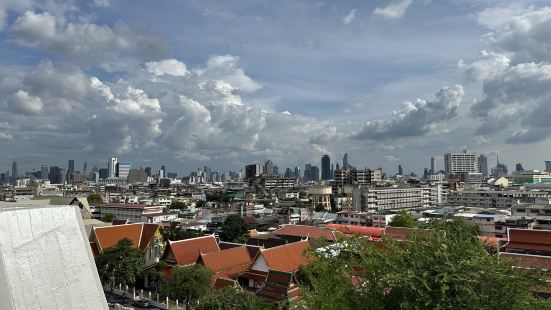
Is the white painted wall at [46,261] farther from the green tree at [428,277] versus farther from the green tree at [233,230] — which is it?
the green tree at [233,230]

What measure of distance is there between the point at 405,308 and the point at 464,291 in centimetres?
150

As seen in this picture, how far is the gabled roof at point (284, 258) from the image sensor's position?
31.9m

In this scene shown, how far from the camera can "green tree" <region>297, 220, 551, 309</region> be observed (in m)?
10.8

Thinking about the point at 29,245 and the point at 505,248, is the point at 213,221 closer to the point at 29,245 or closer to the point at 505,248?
the point at 505,248

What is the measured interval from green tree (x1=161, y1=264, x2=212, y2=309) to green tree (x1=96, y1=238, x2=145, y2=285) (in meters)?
5.26

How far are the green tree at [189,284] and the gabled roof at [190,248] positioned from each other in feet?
16.9

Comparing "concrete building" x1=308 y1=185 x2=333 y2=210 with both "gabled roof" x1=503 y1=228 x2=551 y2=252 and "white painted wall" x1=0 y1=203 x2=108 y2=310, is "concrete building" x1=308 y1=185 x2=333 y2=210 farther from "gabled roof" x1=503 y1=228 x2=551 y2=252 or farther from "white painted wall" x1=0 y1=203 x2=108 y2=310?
"white painted wall" x1=0 y1=203 x2=108 y2=310

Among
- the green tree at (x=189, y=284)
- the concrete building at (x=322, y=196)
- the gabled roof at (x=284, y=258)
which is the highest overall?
the concrete building at (x=322, y=196)

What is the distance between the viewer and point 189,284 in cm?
2814

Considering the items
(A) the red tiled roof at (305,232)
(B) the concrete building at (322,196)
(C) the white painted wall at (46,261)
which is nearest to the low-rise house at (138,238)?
(A) the red tiled roof at (305,232)

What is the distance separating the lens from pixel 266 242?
144 ft

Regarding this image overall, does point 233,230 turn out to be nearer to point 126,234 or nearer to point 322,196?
point 126,234

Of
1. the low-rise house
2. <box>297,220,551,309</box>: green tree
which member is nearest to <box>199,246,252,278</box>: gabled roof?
the low-rise house

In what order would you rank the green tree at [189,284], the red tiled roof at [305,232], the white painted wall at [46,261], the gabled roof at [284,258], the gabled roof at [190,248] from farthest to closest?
the red tiled roof at [305,232]
the gabled roof at [190,248]
the gabled roof at [284,258]
the green tree at [189,284]
the white painted wall at [46,261]
